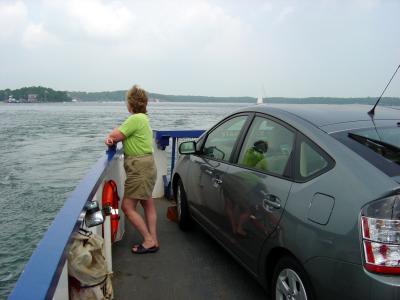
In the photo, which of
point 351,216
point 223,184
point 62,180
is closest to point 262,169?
point 223,184

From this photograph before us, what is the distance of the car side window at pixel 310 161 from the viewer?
264 centimetres

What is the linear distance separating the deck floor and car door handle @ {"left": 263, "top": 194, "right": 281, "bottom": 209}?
1010 millimetres

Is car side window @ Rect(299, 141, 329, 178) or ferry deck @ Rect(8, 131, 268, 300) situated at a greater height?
car side window @ Rect(299, 141, 329, 178)

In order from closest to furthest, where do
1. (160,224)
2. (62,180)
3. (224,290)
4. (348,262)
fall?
(348,262) → (224,290) → (160,224) → (62,180)

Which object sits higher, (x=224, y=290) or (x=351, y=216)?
(x=351, y=216)

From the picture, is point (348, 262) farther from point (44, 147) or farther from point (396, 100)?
point (44, 147)

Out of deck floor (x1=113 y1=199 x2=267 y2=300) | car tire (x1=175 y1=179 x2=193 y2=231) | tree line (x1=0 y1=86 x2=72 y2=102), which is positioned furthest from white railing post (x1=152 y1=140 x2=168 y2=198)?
tree line (x1=0 y1=86 x2=72 y2=102)

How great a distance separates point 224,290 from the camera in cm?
371

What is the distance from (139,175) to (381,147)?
8.02ft

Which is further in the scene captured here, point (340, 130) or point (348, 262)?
point (340, 130)

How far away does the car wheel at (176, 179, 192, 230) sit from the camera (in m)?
5.11

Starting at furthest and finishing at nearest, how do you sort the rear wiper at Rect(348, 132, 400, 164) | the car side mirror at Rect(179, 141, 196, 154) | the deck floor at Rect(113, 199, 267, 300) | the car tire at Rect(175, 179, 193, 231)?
the car tire at Rect(175, 179, 193, 231) → the car side mirror at Rect(179, 141, 196, 154) → the deck floor at Rect(113, 199, 267, 300) → the rear wiper at Rect(348, 132, 400, 164)

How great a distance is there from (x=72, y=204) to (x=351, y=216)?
1.64 m

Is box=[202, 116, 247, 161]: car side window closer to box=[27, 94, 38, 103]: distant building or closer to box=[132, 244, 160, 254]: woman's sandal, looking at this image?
box=[132, 244, 160, 254]: woman's sandal
